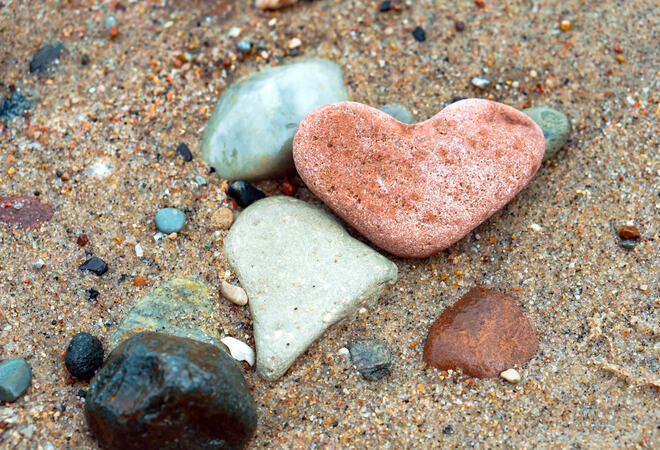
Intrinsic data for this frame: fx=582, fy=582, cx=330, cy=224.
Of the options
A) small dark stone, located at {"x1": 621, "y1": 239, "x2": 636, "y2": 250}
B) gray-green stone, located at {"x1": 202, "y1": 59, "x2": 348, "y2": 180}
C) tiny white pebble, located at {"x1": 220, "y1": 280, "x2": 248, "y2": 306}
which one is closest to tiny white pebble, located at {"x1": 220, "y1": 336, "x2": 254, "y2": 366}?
tiny white pebble, located at {"x1": 220, "y1": 280, "x2": 248, "y2": 306}

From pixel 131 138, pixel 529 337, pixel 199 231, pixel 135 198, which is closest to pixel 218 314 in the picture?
pixel 199 231

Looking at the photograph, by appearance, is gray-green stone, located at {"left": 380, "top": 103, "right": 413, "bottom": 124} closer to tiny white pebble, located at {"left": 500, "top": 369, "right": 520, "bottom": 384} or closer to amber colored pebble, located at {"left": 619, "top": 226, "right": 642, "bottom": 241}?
amber colored pebble, located at {"left": 619, "top": 226, "right": 642, "bottom": 241}

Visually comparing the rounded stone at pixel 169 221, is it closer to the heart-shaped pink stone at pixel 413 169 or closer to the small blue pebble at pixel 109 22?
the heart-shaped pink stone at pixel 413 169

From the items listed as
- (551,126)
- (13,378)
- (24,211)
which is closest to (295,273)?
(13,378)

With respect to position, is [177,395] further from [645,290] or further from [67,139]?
[645,290]

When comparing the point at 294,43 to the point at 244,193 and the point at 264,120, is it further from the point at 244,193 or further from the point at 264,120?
the point at 244,193
